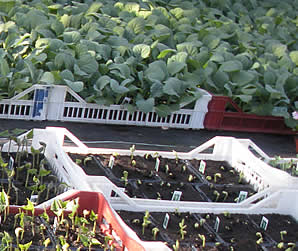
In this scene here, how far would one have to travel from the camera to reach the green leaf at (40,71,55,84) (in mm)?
4090

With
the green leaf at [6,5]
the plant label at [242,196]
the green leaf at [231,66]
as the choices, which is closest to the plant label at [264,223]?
the plant label at [242,196]

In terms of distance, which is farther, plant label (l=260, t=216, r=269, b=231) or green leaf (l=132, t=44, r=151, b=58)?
green leaf (l=132, t=44, r=151, b=58)

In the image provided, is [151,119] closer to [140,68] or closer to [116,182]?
[140,68]

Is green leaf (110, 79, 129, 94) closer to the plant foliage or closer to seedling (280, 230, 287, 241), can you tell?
the plant foliage

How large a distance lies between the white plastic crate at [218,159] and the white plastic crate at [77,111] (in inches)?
35.0

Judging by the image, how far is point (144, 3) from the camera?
19.3ft

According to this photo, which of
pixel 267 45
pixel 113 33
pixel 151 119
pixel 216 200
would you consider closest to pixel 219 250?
pixel 216 200

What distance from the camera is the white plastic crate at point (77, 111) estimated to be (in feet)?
13.6

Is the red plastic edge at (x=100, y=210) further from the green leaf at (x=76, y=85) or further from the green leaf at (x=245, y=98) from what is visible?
the green leaf at (x=245, y=98)

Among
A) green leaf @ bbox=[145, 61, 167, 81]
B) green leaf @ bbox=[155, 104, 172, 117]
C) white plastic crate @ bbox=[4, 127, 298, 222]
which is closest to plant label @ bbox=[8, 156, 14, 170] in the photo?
white plastic crate @ bbox=[4, 127, 298, 222]

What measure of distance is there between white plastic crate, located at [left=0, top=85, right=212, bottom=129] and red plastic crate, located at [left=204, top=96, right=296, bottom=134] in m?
0.06

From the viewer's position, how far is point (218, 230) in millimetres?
2869

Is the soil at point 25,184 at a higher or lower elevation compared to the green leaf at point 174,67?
lower

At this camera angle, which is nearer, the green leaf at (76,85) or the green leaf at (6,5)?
the green leaf at (76,85)
